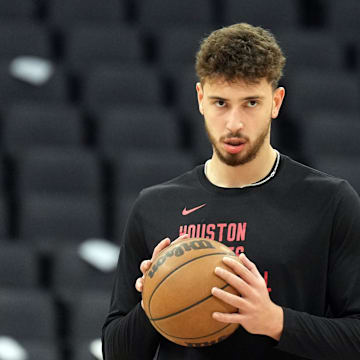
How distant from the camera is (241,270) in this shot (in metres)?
1.30

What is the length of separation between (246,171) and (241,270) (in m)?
0.29

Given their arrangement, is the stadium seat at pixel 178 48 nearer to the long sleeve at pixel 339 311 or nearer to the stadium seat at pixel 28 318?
the stadium seat at pixel 28 318

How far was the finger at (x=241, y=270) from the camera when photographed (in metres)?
1.30

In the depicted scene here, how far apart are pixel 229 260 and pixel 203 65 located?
1.30 feet

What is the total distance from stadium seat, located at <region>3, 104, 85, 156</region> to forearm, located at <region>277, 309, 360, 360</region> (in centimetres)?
237

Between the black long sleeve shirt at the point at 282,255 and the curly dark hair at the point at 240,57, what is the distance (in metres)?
A: 0.21

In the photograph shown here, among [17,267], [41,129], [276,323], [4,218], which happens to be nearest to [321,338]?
[276,323]

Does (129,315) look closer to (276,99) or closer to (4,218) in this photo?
(276,99)

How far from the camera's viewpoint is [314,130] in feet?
11.5

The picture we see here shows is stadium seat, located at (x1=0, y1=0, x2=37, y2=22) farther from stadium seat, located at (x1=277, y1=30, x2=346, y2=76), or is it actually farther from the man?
the man

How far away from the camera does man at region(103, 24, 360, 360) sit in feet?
4.65

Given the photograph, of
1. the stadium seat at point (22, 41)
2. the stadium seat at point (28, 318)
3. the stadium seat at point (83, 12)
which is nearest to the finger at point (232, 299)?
the stadium seat at point (28, 318)

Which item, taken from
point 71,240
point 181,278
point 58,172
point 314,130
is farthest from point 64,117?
point 181,278

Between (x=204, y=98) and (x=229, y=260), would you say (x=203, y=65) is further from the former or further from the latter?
(x=229, y=260)
